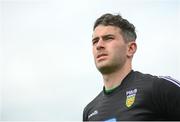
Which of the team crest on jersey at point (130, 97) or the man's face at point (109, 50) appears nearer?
the team crest on jersey at point (130, 97)

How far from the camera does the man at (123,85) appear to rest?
3.96 meters

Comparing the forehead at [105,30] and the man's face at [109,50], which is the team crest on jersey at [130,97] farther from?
the forehead at [105,30]

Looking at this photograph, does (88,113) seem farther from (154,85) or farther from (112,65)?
(154,85)

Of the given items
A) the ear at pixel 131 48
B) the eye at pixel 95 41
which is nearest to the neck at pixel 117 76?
the ear at pixel 131 48

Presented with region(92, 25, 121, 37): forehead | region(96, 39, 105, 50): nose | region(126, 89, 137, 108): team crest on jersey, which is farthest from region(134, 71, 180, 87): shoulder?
region(92, 25, 121, 37): forehead

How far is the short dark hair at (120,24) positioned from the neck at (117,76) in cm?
39

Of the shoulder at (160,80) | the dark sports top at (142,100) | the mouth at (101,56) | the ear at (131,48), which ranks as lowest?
the dark sports top at (142,100)

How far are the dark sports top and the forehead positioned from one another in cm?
55

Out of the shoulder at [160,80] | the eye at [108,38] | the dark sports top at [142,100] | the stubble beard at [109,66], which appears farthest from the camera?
the eye at [108,38]

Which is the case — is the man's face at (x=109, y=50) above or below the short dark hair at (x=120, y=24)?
below

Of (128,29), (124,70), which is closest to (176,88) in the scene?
(124,70)

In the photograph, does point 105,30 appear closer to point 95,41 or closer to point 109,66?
point 95,41

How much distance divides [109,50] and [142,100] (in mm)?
771

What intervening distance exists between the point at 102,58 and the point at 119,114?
2.46ft
